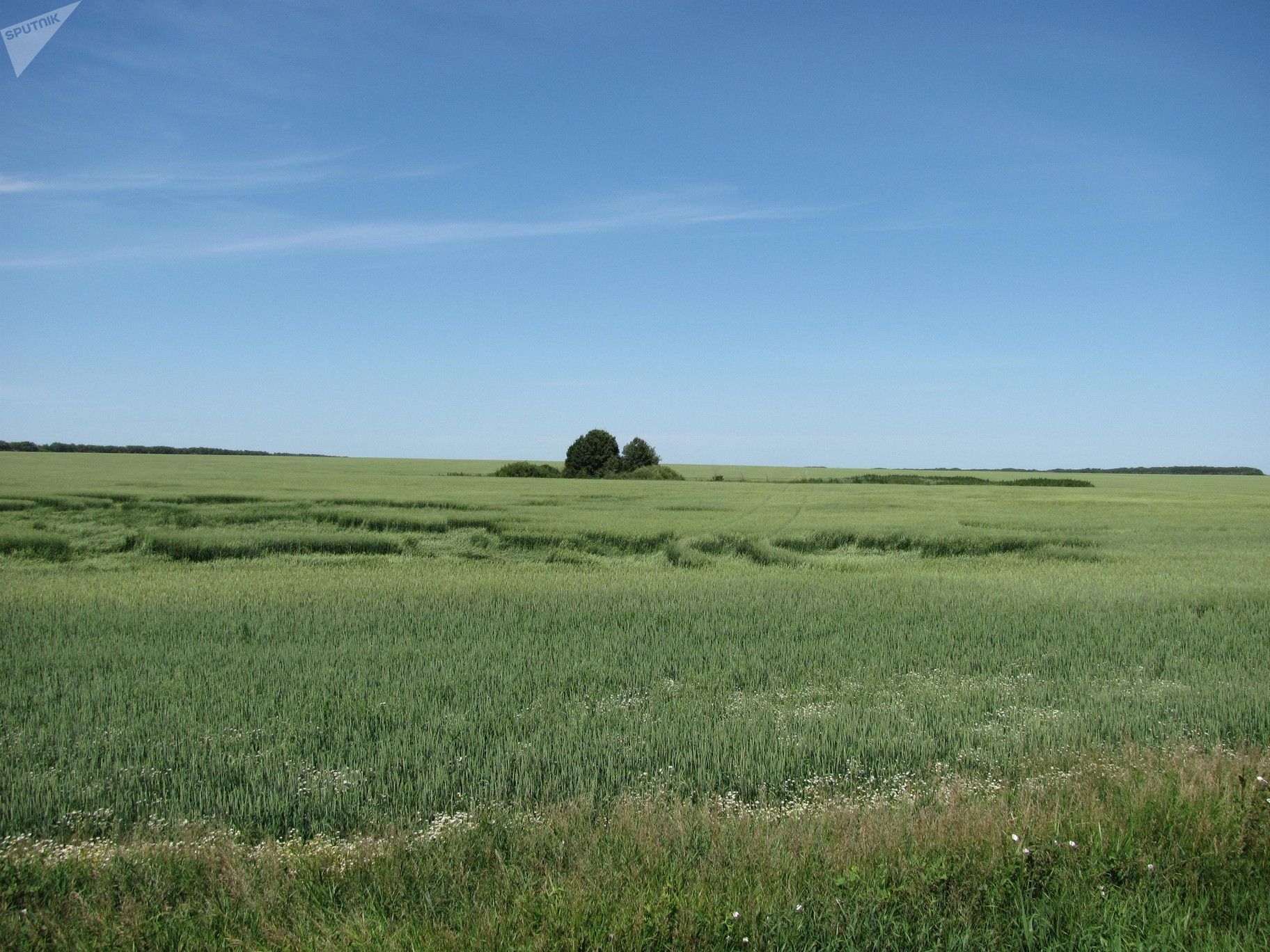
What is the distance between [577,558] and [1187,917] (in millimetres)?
15136

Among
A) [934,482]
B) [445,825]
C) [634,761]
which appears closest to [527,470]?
[934,482]

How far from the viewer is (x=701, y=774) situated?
5.20 metres

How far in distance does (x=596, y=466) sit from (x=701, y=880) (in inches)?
2300

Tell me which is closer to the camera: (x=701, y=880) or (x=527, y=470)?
(x=701, y=880)

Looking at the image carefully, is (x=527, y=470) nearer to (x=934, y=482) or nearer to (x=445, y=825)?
(x=934, y=482)

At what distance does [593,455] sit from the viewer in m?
62.0

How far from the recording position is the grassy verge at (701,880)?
338cm

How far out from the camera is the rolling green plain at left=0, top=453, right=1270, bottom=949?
3535 mm

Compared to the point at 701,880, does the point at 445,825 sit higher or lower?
lower

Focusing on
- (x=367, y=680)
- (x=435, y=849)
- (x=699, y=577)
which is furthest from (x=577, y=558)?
(x=435, y=849)

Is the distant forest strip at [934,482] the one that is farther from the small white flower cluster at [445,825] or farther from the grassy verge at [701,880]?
the small white flower cluster at [445,825]

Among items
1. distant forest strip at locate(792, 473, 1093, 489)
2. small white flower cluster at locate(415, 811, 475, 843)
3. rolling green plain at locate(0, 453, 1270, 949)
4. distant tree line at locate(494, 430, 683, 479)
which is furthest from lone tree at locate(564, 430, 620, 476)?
small white flower cluster at locate(415, 811, 475, 843)

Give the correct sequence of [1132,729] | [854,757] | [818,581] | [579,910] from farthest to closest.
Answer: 1. [818,581]
2. [1132,729]
3. [854,757]
4. [579,910]

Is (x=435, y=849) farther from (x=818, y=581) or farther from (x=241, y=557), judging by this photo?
(x=241, y=557)
